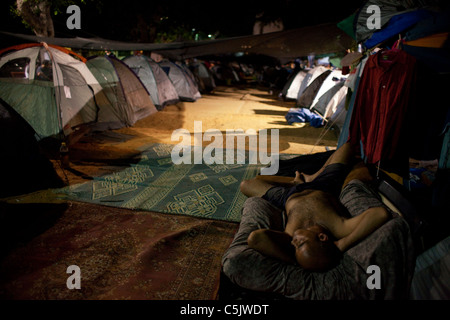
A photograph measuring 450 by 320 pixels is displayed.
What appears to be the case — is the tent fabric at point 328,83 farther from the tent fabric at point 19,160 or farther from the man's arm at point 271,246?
the tent fabric at point 19,160

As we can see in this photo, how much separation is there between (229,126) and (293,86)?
657 cm

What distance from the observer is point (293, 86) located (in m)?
13.3

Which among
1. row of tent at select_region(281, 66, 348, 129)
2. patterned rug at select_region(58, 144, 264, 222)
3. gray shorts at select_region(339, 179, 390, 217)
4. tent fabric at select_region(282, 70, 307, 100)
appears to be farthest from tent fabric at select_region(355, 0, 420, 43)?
tent fabric at select_region(282, 70, 307, 100)

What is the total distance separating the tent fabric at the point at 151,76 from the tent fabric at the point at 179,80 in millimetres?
1282

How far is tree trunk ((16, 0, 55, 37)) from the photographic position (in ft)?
24.0

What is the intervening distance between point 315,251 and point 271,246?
333 mm

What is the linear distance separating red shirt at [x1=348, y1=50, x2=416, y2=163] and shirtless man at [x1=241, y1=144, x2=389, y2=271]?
48 centimetres

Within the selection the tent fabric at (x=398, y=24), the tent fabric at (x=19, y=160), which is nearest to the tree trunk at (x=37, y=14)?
the tent fabric at (x=19, y=160)

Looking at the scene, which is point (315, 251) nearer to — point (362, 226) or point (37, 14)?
point (362, 226)

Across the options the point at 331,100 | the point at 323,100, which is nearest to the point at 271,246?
the point at 331,100

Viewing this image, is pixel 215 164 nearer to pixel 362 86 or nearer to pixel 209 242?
pixel 209 242

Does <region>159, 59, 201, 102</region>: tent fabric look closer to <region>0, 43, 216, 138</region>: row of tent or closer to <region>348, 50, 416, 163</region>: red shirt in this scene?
<region>0, 43, 216, 138</region>: row of tent

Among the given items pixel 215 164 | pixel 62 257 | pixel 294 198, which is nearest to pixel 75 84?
pixel 215 164

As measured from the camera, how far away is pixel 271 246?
2170 mm
